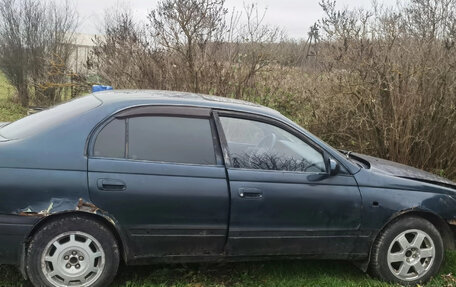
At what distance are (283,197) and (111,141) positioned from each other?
4.67 ft

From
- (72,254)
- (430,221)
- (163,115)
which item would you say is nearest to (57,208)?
(72,254)

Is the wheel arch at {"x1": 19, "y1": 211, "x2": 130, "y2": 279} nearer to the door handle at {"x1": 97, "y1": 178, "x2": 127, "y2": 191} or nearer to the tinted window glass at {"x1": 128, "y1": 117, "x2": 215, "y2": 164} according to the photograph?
the door handle at {"x1": 97, "y1": 178, "x2": 127, "y2": 191}

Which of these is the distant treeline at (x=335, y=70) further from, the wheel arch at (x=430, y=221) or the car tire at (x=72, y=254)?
the car tire at (x=72, y=254)

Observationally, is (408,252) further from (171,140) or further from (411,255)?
(171,140)

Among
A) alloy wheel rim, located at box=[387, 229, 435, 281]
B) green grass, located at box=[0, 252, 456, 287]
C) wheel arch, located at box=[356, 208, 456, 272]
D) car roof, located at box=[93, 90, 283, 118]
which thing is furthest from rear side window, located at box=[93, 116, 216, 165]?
alloy wheel rim, located at box=[387, 229, 435, 281]

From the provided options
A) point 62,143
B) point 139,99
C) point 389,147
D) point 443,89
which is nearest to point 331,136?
point 389,147

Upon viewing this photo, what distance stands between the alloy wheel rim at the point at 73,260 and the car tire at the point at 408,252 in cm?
234

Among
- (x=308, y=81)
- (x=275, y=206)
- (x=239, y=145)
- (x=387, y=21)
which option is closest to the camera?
(x=275, y=206)

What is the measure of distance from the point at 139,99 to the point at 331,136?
4746 millimetres

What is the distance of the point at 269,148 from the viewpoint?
362 centimetres

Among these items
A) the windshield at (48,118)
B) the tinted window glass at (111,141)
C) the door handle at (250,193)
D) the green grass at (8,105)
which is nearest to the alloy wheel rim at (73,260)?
the tinted window glass at (111,141)

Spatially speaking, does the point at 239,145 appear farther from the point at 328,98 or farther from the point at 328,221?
the point at 328,98

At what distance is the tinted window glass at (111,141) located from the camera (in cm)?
310

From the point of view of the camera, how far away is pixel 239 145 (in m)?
3.59
